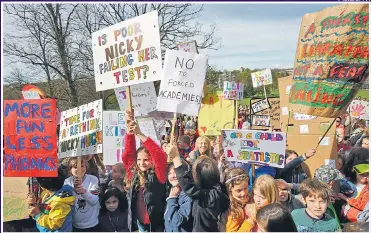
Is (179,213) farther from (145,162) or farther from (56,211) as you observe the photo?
(56,211)

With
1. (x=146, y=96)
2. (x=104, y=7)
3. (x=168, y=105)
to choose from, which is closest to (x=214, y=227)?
(x=168, y=105)

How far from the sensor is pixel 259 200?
3451 mm

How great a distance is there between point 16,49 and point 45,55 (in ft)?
3.42

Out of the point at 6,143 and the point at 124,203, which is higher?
the point at 6,143

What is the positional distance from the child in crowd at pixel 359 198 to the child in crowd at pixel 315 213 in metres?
1.10

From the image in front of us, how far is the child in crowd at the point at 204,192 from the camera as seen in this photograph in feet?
11.8

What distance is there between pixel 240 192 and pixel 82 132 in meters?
1.84

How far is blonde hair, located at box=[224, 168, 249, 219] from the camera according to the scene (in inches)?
140

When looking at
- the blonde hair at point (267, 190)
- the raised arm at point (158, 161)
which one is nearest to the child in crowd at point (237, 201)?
the blonde hair at point (267, 190)

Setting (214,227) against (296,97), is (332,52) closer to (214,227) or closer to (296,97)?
(296,97)

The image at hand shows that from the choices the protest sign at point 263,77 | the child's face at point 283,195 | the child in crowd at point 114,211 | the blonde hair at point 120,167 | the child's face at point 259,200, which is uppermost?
the protest sign at point 263,77

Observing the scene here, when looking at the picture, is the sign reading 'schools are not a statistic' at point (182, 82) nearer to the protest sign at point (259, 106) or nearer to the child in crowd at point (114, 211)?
the child in crowd at point (114, 211)

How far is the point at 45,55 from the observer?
1546 cm

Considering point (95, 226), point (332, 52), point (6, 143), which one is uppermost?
point (332, 52)
